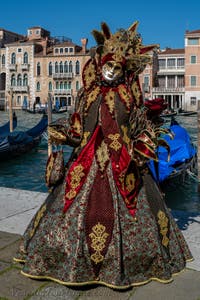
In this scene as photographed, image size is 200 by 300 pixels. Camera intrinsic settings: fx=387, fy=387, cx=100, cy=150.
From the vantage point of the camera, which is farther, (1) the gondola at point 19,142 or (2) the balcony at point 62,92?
(2) the balcony at point 62,92

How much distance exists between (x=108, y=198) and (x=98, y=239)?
9.3 inches

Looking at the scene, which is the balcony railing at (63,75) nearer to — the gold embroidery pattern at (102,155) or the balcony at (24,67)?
the balcony at (24,67)

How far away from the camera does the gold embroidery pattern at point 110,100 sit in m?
2.35

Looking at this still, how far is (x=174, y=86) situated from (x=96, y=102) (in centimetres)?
3956

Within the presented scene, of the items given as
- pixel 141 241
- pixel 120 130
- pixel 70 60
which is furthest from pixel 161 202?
pixel 70 60

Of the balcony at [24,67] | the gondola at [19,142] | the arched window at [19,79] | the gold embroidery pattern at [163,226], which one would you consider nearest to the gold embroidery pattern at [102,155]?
the gold embroidery pattern at [163,226]

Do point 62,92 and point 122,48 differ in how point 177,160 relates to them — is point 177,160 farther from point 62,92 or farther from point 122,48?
point 62,92

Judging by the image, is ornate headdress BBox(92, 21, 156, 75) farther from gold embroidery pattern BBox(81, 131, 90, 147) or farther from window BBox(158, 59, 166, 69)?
window BBox(158, 59, 166, 69)

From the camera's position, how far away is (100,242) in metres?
2.15

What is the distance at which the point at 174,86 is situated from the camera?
40.6 m

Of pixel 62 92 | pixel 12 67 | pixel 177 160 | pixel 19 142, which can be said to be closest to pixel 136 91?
pixel 177 160

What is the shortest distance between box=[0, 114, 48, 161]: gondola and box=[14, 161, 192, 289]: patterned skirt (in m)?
9.63

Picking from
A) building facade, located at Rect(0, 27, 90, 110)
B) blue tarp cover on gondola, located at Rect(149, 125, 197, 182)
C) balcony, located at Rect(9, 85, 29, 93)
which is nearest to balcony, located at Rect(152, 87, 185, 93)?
building facade, located at Rect(0, 27, 90, 110)

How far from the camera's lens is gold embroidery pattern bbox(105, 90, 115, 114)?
7.72 feet
